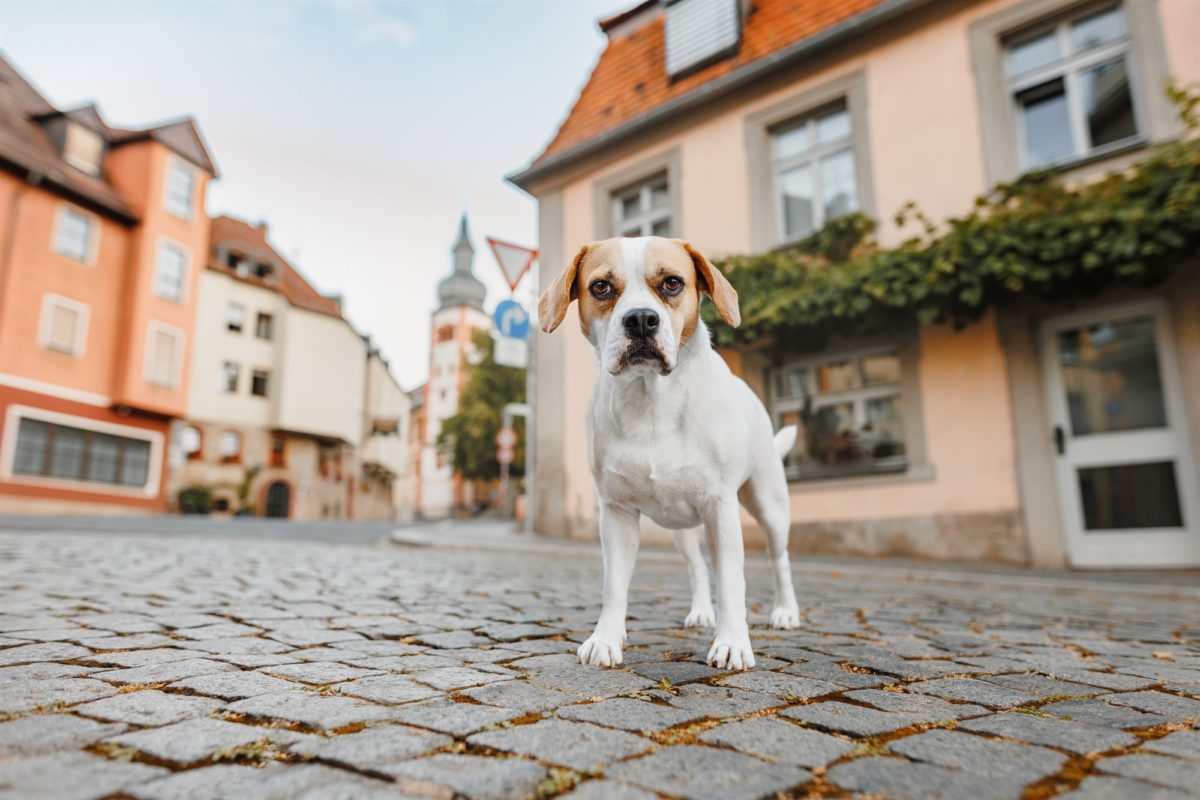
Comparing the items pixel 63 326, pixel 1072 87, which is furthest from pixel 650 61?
pixel 63 326

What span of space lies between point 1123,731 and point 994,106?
9.05 metres

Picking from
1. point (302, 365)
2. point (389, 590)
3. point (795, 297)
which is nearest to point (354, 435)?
point (302, 365)

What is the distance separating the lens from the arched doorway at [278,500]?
34.0 metres

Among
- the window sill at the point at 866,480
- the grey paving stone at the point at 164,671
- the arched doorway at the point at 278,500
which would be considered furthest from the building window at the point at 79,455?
the grey paving stone at the point at 164,671

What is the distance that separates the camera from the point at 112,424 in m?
24.8

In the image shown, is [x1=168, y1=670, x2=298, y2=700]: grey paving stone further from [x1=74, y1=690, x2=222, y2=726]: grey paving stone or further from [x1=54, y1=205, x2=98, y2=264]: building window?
[x1=54, y1=205, x2=98, y2=264]: building window

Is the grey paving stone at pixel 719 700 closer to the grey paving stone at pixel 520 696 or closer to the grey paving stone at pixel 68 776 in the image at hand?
the grey paving stone at pixel 520 696

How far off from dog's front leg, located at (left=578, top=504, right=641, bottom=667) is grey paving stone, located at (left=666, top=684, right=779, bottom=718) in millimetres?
460

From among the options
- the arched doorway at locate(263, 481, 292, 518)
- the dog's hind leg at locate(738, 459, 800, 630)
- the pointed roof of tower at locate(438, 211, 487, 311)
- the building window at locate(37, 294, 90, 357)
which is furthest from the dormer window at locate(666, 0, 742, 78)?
the pointed roof of tower at locate(438, 211, 487, 311)

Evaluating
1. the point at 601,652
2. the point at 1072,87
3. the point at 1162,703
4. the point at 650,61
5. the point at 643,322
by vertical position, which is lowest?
the point at 1162,703

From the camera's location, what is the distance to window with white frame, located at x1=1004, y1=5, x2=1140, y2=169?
8414 millimetres

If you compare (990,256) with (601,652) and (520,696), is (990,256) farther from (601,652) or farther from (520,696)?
(520,696)

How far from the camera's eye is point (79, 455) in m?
23.4

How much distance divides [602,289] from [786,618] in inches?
71.6
